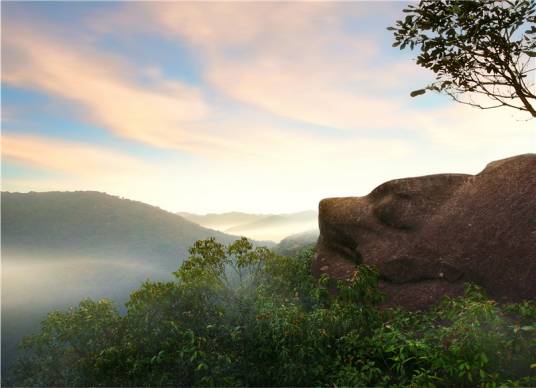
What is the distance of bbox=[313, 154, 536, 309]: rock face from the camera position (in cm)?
1212

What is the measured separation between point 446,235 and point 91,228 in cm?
8300

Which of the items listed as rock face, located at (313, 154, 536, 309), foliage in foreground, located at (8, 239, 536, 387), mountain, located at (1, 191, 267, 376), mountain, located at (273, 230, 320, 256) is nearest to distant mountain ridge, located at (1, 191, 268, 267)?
mountain, located at (1, 191, 267, 376)

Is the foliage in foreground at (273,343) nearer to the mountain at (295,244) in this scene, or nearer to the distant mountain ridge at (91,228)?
the mountain at (295,244)

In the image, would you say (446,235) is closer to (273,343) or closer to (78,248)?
(273,343)

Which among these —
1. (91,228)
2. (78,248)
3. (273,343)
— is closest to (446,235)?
(273,343)

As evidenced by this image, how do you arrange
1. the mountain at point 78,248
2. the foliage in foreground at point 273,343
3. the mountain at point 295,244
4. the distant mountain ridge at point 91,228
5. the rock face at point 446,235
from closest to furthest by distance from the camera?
the foliage in foreground at point 273,343
the rock face at point 446,235
the mountain at point 295,244
the mountain at point 78,248
the distant mountain ridge at point 91,228

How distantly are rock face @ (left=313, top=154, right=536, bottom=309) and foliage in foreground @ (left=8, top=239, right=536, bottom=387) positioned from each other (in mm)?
971

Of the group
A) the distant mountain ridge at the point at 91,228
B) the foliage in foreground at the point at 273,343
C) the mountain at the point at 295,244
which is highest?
the distant mountain ridge at the point at 91,228

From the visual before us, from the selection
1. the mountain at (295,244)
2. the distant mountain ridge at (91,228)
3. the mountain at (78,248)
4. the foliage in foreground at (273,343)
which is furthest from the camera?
the distant mountain ridge at (91,228)

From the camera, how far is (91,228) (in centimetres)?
8606

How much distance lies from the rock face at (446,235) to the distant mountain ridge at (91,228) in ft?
227

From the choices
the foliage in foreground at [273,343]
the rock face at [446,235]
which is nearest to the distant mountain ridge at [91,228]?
the rock face at [446,235]

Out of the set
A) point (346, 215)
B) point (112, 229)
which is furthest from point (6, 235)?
point (346, 215)

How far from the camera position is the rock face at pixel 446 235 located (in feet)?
39.8
